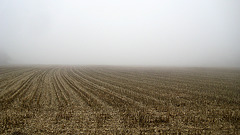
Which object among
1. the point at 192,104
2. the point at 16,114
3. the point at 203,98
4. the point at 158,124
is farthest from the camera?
the point at 203,98

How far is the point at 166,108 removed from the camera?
10.8 metres

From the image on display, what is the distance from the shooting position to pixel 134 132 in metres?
7.22

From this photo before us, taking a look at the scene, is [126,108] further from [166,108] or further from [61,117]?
[61,117]

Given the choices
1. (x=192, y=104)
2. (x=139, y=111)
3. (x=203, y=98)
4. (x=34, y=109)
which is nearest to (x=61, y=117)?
(x=34, y=109)

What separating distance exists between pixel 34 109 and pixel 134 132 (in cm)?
918

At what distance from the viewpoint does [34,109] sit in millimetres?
10578

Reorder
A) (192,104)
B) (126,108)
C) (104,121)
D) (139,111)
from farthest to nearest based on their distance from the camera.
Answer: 1. (192,104)
2. (126,108)
3. (139,111)
4. (104,121)

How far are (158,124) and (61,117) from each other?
7.33m

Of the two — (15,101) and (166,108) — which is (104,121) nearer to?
(166,108)

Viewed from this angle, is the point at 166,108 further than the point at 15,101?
No

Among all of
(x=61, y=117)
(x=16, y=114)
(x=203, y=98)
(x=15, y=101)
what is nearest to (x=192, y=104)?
(x=203, y=98)

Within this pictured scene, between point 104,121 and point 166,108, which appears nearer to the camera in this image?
point 104,121

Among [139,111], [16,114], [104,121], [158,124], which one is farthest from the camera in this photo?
[139,111]

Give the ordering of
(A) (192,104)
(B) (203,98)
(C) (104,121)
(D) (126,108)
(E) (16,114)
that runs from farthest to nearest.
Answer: (B) (203,98)
(A) (192,104)
(D) (126,108)
(E) (16,114)
(C) (104,121)
